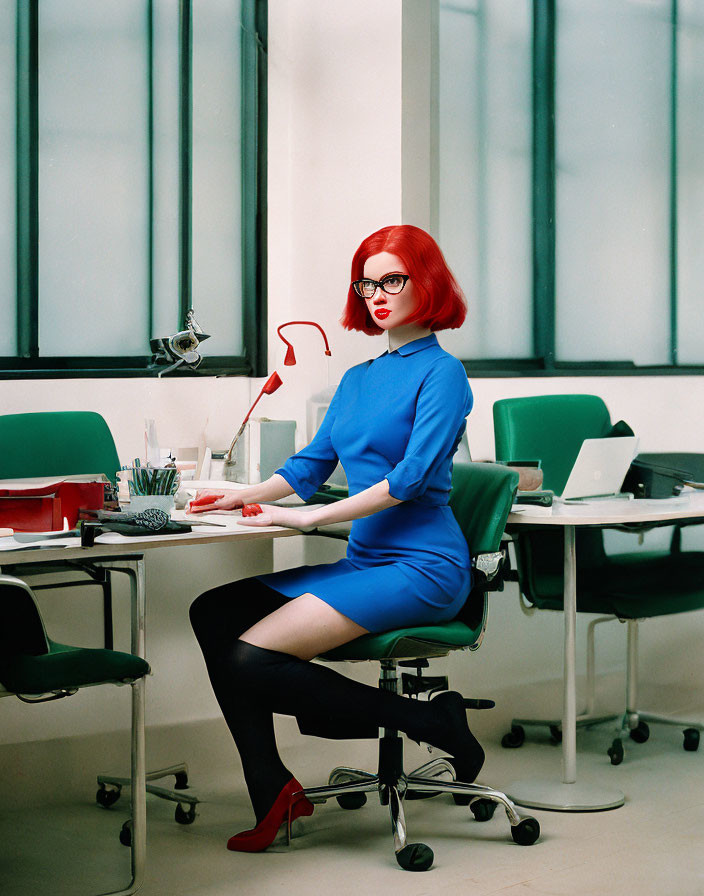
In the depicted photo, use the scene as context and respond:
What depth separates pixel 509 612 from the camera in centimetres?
384

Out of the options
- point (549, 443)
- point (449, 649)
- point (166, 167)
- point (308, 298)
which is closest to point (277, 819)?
point (449, 649)

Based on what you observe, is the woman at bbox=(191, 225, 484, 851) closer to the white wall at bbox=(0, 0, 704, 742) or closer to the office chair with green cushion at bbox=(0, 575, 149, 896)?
the office chair with green cushion at bbox=(0, 575, 149, 896)

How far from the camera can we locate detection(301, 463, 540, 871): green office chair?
99.0 inches

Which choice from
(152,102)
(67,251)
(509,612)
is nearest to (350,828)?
(509,612)

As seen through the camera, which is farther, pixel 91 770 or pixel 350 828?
pixel 91 770

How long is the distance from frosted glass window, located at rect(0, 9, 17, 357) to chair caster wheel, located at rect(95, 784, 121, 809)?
4.07 feet

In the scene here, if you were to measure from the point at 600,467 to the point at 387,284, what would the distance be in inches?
32.4

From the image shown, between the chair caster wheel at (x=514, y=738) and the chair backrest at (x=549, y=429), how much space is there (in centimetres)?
76

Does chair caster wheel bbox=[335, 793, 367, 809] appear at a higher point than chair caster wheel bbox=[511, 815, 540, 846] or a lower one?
lower

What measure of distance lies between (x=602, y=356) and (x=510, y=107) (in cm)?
101

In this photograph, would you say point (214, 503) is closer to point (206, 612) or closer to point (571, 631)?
point (206, 612)

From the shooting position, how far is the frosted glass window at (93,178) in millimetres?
3299

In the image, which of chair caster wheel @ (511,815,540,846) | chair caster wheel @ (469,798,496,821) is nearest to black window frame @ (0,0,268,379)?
chair caster wheel @ (469,798,496,821)

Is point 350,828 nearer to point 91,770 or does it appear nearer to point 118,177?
point 91,770
